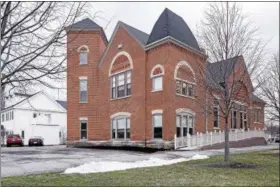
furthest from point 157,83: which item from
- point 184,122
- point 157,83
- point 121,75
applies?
point 121,75

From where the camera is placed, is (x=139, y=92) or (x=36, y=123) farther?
(x=36, y=123)

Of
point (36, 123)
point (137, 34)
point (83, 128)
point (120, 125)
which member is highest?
point (137, 34)

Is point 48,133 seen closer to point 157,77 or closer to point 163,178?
point 157,77

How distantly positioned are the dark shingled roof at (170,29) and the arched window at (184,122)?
5234 millimetres

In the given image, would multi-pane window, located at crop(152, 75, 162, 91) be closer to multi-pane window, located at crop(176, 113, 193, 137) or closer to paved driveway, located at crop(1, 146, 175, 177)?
multi-pane window, located at crop(176, 113, 193, 137)

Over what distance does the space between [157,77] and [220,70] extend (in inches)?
517

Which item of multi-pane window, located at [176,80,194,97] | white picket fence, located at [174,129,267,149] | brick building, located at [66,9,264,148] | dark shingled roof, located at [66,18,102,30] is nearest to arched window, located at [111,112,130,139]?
brick building, located at [66,9,264,148]

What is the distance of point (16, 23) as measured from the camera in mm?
7832

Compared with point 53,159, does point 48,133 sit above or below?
above

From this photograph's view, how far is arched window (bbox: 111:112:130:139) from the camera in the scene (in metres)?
33.3

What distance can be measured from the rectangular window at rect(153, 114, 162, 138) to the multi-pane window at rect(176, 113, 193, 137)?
1.28 metres

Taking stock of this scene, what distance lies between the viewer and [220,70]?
1755 centimetres

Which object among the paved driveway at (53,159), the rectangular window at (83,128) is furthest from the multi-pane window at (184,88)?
the rectangular window at (83,128)

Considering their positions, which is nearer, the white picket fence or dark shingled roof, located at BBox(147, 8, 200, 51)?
the white picket fence
